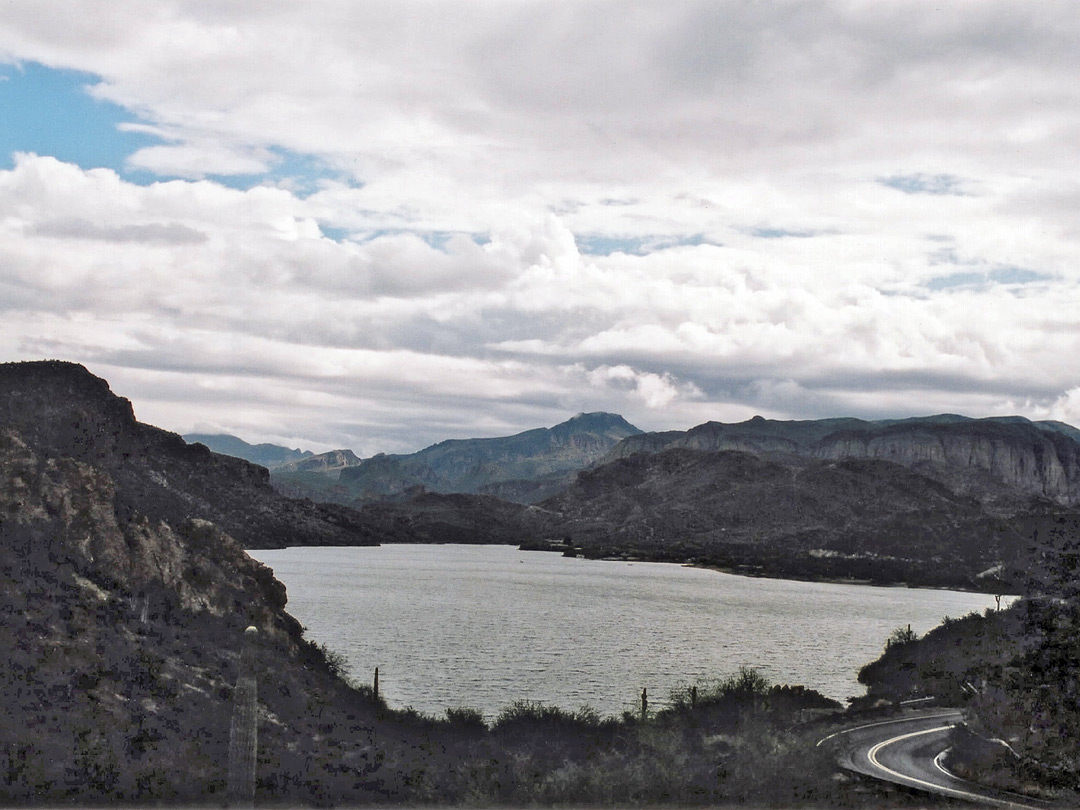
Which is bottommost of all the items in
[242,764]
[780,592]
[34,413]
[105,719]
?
[780,592]

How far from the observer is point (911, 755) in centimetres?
4306

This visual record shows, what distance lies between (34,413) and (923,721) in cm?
17733

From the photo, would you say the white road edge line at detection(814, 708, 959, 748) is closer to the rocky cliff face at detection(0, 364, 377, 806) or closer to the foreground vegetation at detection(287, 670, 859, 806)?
the foreground vegetation at detection(287, 670, 859, 806)

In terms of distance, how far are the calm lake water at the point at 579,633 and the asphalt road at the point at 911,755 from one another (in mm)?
12977

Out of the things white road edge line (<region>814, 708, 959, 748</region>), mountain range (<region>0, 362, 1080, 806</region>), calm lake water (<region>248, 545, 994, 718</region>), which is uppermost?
mountain range (<region>0, 362, 1080, 806</region>)

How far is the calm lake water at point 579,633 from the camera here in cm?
6350

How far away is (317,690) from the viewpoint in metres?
49.6

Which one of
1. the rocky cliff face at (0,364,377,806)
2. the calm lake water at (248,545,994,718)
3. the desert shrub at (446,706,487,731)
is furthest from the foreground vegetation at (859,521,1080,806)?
the desert shrub at (446,706,487,731)

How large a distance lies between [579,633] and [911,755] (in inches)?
1994

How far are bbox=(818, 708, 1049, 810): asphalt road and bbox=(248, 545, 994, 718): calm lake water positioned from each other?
42.6 feet

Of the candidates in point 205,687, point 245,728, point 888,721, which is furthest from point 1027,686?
point 205,687

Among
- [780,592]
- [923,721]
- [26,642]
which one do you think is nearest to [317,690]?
[26,642]

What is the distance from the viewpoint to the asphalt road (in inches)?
1412

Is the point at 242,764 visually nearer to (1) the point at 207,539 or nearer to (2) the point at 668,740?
(2) the point at 668,740
